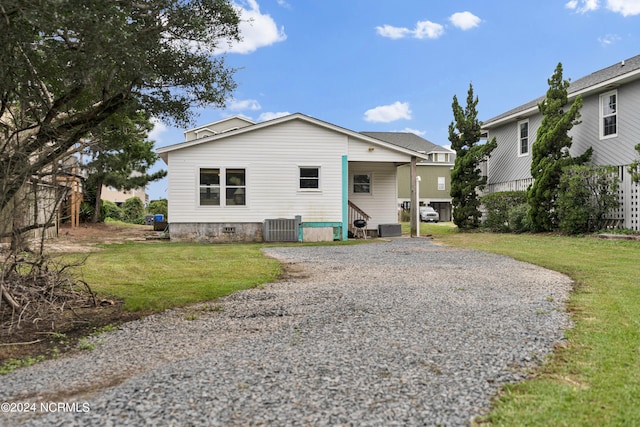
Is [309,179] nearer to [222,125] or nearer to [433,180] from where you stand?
[222,125]

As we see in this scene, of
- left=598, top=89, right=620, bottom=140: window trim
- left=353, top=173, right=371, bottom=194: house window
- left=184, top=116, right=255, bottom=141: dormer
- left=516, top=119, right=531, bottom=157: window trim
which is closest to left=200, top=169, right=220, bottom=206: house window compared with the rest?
left=353, top=173, right=371, bottom=194: house window

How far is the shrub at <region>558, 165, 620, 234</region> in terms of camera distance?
1497cm

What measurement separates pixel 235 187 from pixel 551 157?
11.7 m

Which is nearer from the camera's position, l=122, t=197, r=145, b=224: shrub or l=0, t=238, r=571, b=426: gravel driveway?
l=0, t=238, r=571, b=426: gravel driveway

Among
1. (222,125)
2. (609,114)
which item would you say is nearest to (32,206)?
(609,114)

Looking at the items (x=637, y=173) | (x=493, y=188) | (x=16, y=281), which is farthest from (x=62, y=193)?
(x=493, y=188)

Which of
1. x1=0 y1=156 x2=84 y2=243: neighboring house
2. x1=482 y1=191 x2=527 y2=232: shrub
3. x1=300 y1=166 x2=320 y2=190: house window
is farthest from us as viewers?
x1=482 y1=191 x2=527 y2=232: shrub

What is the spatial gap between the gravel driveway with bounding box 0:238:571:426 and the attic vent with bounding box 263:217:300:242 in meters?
9.62

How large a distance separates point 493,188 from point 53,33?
2220 centimetres

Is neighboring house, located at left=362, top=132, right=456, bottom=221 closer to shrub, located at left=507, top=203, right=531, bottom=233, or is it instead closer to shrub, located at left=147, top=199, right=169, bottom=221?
shrub, located at left=147, top=199, right=169, bottom=221

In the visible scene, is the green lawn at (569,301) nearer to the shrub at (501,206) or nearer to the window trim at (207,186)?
the window trim at (207,186)

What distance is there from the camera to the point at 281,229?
16.3 m

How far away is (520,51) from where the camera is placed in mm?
16766

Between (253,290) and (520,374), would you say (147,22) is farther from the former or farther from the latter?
(520,374)
